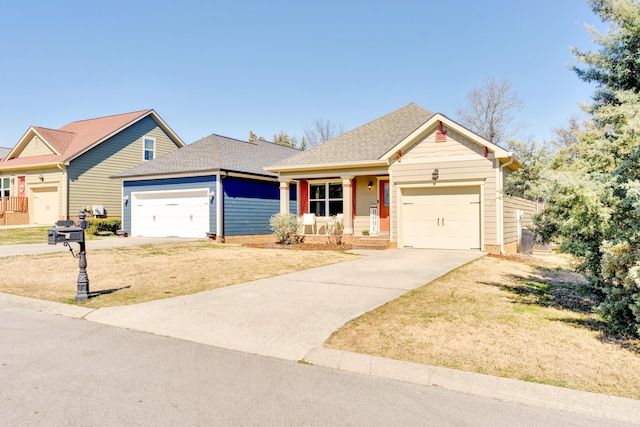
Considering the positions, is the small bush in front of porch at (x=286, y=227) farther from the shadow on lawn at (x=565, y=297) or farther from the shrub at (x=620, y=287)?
the shrub at (x=620, y=287)

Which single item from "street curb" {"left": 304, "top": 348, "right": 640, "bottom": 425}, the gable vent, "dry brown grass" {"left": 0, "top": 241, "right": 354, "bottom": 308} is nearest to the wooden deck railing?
"dry brown grass" {"left": 0, "top": 241, "right": 354, "bottom": 308}

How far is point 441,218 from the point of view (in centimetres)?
1472

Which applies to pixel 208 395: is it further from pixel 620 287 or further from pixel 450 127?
pixel 450 127

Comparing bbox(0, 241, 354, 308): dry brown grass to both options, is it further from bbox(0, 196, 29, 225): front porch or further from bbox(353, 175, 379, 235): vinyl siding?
bbox(0, 196, 29, 225): front porch

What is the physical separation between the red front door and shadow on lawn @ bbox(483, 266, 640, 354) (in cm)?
754

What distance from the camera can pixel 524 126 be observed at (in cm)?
3531

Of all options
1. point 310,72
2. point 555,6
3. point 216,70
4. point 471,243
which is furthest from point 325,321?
point 310,72

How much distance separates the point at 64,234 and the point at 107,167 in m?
20.4

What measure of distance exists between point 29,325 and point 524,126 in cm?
3812

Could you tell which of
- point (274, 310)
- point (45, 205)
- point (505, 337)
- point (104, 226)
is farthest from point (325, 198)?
point (45, 205)

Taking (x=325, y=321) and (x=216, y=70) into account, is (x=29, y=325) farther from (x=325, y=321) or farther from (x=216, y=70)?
(x=216, y=70)

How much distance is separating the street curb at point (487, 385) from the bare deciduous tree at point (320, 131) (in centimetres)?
4627

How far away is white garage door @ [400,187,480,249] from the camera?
1422 centimetres

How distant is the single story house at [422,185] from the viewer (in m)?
13.8
